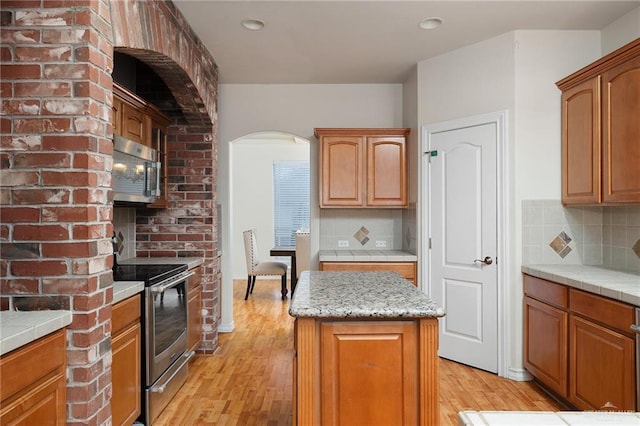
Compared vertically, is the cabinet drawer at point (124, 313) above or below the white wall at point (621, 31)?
below

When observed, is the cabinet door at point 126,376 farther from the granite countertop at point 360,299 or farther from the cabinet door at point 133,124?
the cabinet door at point 133,124

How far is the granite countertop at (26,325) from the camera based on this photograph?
1305 millimetres

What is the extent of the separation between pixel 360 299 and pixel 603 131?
2.02 metres

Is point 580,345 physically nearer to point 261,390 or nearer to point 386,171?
point 261,390

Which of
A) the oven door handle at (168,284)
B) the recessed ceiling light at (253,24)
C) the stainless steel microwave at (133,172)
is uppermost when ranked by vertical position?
the recessed ceiling light at (253,24)

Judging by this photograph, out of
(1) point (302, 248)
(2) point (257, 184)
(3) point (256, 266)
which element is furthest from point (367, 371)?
(2) point (257, 184)

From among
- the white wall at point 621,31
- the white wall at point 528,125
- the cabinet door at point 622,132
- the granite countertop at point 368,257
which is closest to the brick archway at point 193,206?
the granite countertop at point 368,257

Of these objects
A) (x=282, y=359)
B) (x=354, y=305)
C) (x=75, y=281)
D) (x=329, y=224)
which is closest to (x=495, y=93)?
(x=329, y=224)

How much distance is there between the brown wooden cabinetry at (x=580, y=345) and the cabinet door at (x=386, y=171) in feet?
4.84

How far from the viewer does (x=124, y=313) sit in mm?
2180

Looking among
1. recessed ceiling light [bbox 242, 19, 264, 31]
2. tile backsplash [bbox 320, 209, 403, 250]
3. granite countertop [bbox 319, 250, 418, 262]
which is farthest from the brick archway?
tile backsplash [bbox 320, 209, 403, 250]

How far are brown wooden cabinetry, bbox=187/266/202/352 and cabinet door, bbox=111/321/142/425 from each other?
0.90 metres

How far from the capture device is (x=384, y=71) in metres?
4.05

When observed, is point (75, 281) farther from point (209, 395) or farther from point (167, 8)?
point (167, 8)
